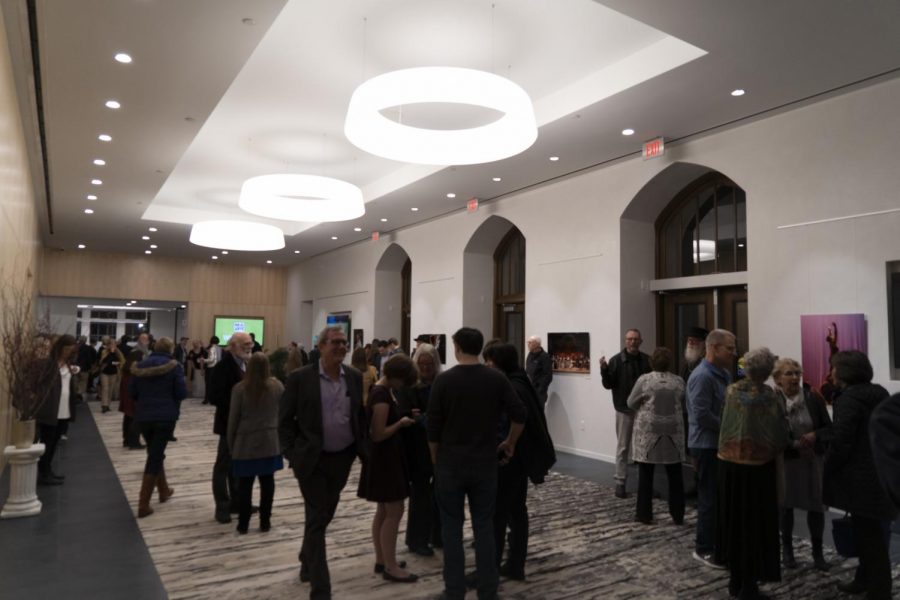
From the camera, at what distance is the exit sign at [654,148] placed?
7.69m

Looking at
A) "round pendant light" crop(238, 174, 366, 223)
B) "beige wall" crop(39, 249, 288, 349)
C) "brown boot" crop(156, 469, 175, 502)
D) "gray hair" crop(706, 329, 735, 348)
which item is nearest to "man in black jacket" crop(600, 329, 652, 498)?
"gray hair" crop(706, 329, 735, 348)

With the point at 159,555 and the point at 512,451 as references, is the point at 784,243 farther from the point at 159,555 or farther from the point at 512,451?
the point at 159,555

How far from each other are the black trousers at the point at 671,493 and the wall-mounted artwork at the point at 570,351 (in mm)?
3617

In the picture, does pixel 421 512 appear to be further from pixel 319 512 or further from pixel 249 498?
pixel 249 498

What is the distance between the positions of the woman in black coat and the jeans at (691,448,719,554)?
867 mm

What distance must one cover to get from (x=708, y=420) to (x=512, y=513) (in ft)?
5.15

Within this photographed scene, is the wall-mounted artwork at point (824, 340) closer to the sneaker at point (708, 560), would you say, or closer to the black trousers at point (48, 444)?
the sneaker at point (708, 560)

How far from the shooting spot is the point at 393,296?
15211 millimetres

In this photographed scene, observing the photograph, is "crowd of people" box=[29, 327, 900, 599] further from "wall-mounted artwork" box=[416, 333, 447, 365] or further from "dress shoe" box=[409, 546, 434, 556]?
"wall-mounted artwork" box=[416, 333, 447, 365]

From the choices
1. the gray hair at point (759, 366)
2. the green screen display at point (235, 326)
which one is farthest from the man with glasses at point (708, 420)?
the green screen display at point (235, 326)

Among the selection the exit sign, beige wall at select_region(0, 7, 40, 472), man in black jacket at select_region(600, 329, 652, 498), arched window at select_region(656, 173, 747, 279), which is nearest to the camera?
beige wall at select_region(0, 7, 40, 472)

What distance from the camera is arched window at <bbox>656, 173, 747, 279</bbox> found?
7891 millimetres

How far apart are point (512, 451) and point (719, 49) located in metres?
4.12

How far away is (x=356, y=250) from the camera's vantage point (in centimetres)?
1609
